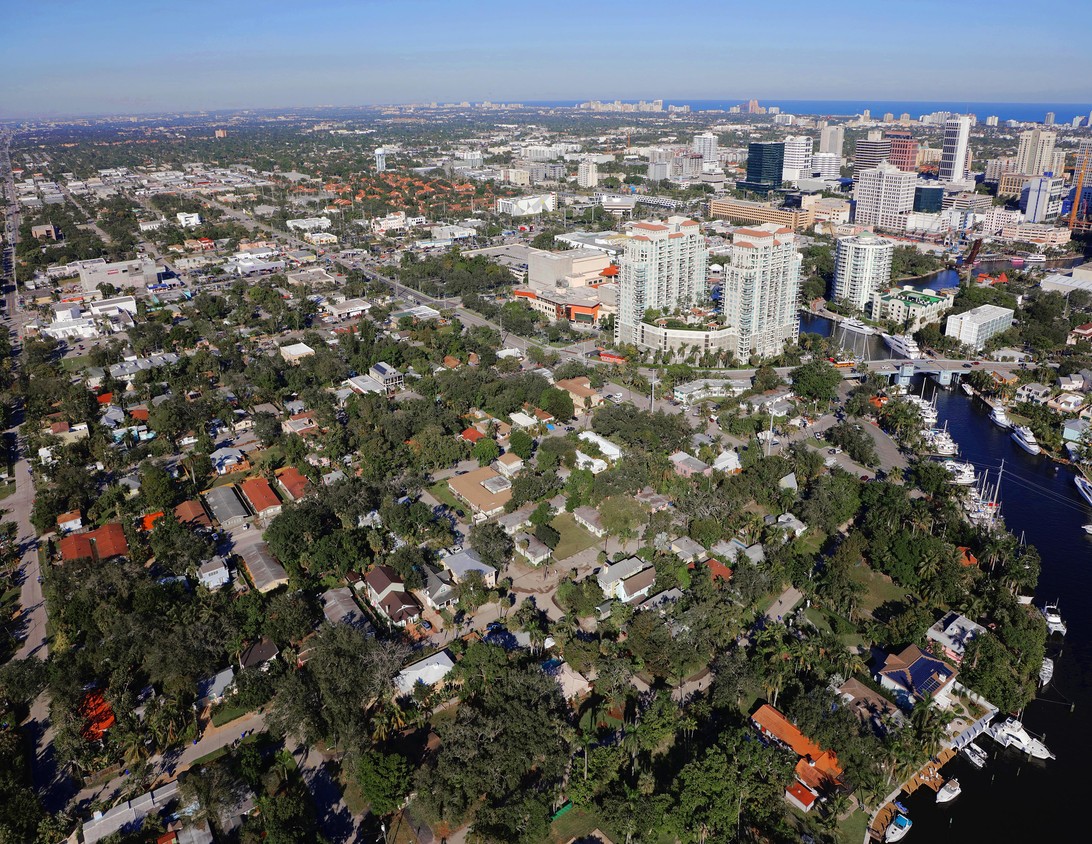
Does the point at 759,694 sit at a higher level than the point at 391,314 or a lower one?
lower

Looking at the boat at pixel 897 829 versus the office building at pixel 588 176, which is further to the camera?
the office building at pixel 588 176

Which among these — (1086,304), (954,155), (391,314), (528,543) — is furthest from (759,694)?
(954,155)

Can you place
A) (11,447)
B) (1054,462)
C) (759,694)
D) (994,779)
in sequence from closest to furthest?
1. (994,779)
2. (759,694)
3. (1054,462)
4. (11,447)

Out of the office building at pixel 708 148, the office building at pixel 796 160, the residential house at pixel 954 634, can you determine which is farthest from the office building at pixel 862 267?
the office building at pixel 708 148

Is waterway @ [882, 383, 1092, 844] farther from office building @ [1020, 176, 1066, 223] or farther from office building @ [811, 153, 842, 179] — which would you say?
office building @ [811, 153, 842, 179]

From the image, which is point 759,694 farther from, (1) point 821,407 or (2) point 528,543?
(1) point 821,407

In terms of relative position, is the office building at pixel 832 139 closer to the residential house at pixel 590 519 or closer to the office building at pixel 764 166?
the office building at pixel 764 166

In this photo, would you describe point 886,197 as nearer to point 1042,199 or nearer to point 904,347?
point 1042,199

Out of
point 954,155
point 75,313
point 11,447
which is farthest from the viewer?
point 954,155
